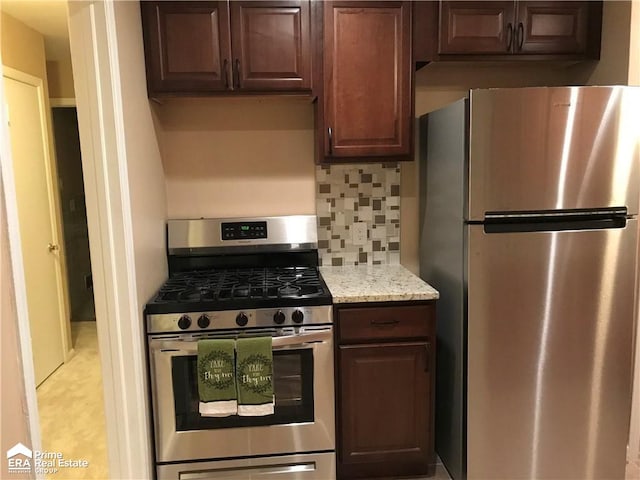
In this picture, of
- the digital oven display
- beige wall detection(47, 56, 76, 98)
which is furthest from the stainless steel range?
beige wall detection(47, 56, 76, 98)

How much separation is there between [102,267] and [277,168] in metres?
1.15

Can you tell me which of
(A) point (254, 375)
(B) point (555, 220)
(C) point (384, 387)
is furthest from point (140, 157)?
(B) point (555, 220)

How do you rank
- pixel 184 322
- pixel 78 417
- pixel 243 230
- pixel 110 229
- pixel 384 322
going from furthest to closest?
pixel 78 417
pixel 243 230
pixel 384 322
pixel 184 322
pixel 110 229

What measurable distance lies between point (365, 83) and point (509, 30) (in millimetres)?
759

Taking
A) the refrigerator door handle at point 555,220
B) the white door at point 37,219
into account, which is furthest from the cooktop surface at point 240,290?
the white door at point 37,219

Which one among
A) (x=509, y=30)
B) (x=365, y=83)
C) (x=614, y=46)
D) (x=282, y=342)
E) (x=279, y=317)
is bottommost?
(x=282, y=342)

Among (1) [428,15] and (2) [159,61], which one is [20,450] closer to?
(2) [159,61]

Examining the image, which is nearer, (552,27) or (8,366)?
(8,366)

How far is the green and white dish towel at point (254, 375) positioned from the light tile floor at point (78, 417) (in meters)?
0.85

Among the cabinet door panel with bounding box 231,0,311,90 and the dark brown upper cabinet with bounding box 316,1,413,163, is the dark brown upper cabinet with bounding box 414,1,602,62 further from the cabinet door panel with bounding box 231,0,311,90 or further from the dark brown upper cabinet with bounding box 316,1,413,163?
the cabinet door panel with bounding box 231,0,311,90

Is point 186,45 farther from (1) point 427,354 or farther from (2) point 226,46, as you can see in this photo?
(1) point 427,354

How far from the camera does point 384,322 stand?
216cm

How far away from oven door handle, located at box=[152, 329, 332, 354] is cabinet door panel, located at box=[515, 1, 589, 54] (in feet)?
5.58

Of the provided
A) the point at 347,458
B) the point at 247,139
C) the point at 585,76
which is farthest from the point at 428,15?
the point at 347,458
